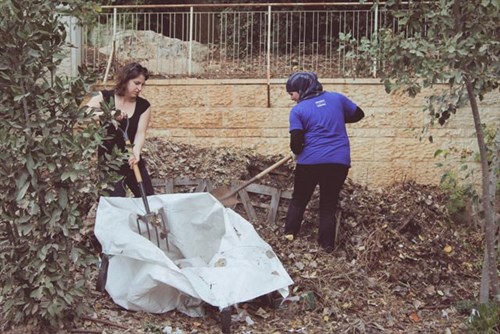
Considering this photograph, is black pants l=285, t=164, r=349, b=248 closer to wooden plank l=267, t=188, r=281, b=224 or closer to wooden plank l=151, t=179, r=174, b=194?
wooden plank l=267, t=188, r=281, b=224

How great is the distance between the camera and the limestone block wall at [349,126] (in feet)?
25.2

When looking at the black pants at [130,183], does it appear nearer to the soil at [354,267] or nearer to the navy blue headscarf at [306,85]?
the soil at [354,267]

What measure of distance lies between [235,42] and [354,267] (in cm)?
446

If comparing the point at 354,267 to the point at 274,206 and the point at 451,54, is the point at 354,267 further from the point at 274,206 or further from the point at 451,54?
the point at 451,54

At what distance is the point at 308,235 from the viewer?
629 centimetres

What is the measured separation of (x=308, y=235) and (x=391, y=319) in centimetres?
156

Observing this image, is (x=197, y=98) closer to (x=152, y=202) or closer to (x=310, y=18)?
(x=310, y=18)

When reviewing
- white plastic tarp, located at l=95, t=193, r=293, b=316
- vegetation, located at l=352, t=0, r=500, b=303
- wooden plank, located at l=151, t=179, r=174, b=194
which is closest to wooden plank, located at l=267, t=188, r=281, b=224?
wooden plank, located at l=151, t=179, r=174, b=194

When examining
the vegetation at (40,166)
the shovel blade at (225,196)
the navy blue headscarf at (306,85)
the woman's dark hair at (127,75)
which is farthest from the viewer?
the shovel blade at (225,196)

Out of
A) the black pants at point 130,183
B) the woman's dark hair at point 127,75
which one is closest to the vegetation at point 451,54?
the woman's dark hair at point 127,75

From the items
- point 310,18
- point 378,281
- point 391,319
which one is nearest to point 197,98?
point 310,18

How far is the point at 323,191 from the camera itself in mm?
5820

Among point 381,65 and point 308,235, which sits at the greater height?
point 381,65

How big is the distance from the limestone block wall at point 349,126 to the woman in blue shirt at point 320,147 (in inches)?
75.6
